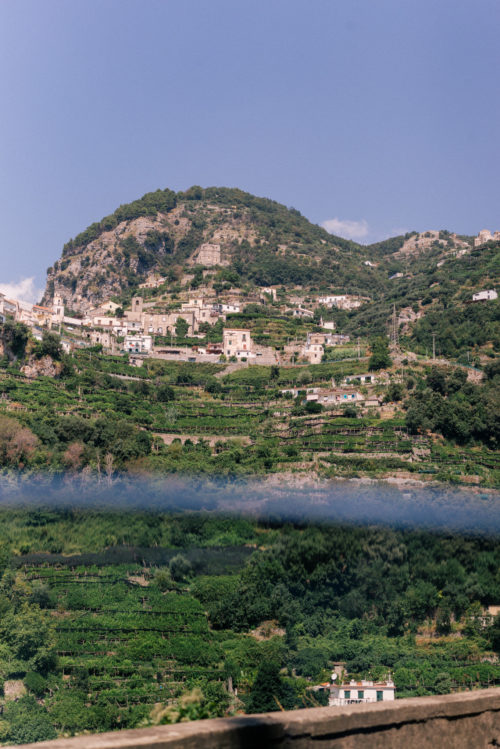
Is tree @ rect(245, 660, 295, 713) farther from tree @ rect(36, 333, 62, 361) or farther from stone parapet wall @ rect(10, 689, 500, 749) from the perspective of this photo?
tree @ rect(36, 333, 62, 361)

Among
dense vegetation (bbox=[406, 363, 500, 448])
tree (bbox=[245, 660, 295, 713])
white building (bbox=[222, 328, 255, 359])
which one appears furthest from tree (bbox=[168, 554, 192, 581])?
white building (bbox=[222, 328, 255, 359])

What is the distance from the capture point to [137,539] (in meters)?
7.00

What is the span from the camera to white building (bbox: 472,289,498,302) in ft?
94.4

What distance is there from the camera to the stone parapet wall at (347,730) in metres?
1.49

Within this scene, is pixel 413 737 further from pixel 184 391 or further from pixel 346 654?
pixel 184 391

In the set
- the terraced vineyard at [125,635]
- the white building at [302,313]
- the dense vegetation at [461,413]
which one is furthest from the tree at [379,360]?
the terraced vineyard at [125,635]

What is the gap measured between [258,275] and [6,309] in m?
25.4

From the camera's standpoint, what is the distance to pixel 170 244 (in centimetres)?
5309

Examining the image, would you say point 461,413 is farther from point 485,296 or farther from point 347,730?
point 347,730

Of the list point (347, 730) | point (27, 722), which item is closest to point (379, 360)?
point (27, 722)

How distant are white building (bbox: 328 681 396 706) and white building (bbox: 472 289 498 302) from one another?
2340 centimetres

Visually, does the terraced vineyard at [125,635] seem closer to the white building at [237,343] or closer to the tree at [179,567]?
the tree at [179,567]

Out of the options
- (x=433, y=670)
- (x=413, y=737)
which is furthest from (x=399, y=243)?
(x=413, y=737)

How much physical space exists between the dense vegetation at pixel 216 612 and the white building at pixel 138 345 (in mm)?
20593
